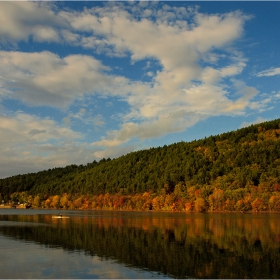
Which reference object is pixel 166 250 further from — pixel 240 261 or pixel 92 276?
pixel 92 276

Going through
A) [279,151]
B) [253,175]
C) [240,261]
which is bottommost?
[240,261]

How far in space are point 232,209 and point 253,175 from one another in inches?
1033

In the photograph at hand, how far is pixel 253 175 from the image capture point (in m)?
188

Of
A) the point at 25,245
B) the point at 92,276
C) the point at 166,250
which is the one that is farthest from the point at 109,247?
the point at 92,276

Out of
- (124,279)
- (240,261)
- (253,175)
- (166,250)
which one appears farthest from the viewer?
(253,175)

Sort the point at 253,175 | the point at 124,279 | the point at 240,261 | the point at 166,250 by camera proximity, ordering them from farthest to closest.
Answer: the point at 253,175 → the point at 166,250 → the point at 240,261 → the point at 124,279

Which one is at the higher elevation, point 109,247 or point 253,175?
point 253,175

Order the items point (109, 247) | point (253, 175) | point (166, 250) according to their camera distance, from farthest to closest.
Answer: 1. point (253, 175)
2. point (109, 247)
3. point (166, 250)

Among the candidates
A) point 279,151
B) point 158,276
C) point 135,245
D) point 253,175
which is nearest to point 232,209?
point 253,175

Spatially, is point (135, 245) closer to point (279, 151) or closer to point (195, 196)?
point (195, 196)

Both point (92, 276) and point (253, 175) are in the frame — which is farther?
point (253, 175)

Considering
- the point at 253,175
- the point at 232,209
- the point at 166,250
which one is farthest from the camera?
the point at 253,175

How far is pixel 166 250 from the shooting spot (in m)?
45.6

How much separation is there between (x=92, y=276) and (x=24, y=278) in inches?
228
